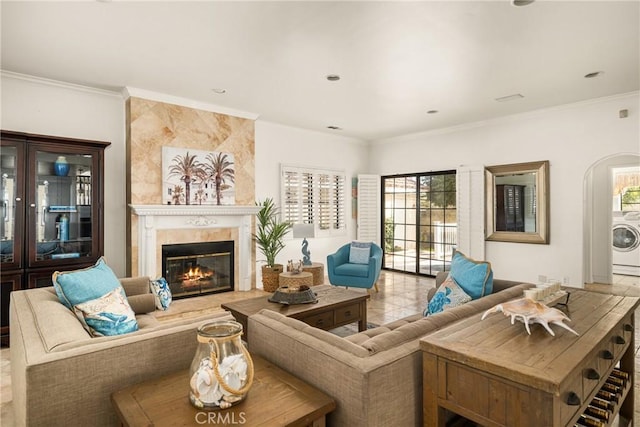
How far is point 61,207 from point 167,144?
145 cm

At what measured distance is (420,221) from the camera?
704 cm

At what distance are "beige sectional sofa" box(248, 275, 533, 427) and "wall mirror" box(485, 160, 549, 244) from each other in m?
4.46

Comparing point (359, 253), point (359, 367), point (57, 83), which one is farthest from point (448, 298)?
point (57, 83)

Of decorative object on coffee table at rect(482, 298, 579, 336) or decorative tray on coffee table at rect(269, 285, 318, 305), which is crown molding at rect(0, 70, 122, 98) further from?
decorative object on coffee table at rect(482, 298, 579, 336)

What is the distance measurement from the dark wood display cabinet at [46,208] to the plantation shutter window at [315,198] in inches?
120

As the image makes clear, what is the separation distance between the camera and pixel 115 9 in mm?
2646

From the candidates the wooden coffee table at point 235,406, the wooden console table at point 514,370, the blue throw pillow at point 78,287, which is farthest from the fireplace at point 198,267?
the wooden console table at point 514,370

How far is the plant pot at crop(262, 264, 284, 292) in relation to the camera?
554 centimetres

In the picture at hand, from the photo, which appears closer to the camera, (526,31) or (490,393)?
(490,393)

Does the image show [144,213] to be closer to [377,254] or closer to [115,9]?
[115,9]


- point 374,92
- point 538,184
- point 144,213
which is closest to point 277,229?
point 144,213

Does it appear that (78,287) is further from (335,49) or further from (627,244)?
(627,244)

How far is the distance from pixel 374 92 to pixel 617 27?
2369 mm

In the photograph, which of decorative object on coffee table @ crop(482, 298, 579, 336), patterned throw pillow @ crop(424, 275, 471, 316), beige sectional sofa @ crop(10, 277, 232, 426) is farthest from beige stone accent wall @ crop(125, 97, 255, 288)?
decorative object on coffee table @ crop(482, 298, 579, 336)
